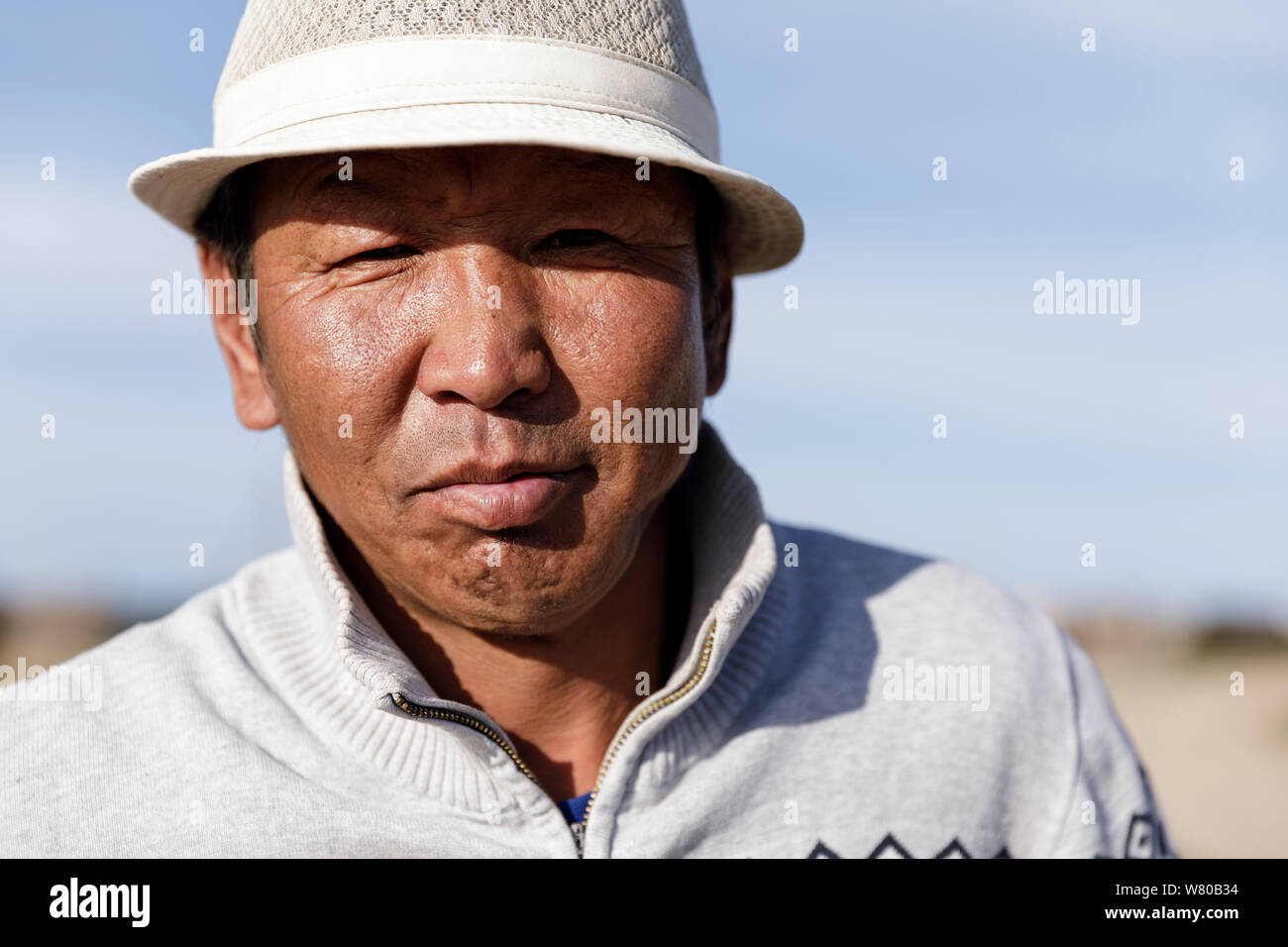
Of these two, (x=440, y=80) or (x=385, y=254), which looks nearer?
(x=440, y=80)

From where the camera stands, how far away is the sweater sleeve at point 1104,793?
2963 millimetres

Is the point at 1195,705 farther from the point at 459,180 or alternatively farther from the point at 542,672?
the point at 459,180

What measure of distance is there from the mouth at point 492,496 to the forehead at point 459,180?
504 millimetres

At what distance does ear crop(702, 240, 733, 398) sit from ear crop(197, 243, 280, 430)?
1.02 m

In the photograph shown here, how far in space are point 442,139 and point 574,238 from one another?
1.22ft

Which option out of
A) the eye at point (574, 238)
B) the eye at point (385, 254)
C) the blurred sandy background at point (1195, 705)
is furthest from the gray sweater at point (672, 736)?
the blurred sandy background at point (1195, 705)

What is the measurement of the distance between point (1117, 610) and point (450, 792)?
103 ft

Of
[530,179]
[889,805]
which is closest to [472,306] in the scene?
[530,179]

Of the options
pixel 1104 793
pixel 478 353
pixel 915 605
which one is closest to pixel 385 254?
pixel 478 353

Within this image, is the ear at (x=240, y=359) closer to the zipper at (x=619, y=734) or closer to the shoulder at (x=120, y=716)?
the shoulder at (x=120, y=716)

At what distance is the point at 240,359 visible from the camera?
2.80 meters

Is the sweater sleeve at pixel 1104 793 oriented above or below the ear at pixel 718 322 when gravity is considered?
below

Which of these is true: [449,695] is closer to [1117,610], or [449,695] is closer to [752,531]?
[752,531]
